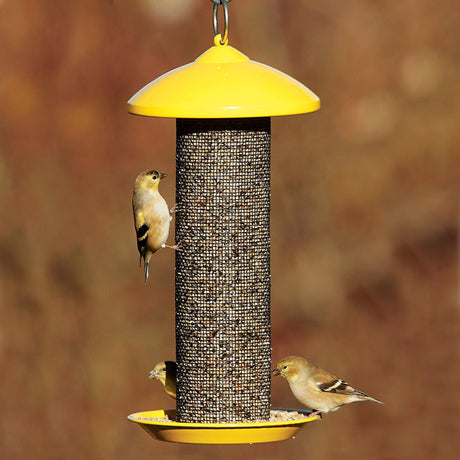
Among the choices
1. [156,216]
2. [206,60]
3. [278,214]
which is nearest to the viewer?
[206,60]

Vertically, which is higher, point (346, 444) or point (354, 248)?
point (354, 248)

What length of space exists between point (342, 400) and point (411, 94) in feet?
21.9

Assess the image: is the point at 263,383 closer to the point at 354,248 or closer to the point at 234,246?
the point at 234,246

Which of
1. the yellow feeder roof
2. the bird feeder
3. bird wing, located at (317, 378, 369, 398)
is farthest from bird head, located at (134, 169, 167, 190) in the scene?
bird wing, located at (317, 378, 369, 398)

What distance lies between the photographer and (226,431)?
743 centimetres

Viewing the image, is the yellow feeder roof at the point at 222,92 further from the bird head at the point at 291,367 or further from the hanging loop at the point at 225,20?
the bird head at the point at 291,367

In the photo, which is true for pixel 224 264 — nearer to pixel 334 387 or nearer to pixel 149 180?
pixel 149 180

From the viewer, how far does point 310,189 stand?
14242 millimetres

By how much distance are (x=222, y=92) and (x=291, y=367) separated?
2051 mm

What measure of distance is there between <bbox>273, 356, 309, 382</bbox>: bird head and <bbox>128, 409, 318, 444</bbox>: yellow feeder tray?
1.20m

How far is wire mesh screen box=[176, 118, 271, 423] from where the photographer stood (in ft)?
25.9

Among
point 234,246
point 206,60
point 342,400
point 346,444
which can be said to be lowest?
point 346,444

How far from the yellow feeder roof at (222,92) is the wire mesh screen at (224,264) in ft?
1.16

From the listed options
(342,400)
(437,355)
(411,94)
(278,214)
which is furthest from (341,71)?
(342,400)
